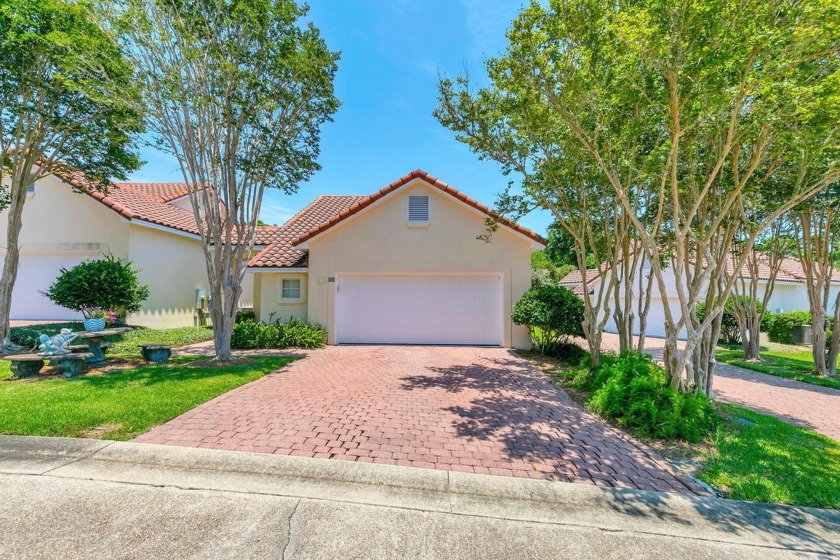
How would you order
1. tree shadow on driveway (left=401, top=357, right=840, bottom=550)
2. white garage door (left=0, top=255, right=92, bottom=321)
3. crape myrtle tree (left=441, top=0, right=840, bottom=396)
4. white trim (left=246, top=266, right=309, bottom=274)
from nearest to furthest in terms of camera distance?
1. tree shadow on driveway (left=401, top=357, right=840, bottom=550)
2. crape myrtle tree (left=441, top=0, right=840, bottom=396)
3. white trim (left=246, top=266, right=309, bottom=274)
4. white garage door (left=0, top=255, right=92, bottom=321)

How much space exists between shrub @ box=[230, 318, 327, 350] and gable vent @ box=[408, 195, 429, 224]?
491 cm

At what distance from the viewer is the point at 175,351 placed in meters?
9.68

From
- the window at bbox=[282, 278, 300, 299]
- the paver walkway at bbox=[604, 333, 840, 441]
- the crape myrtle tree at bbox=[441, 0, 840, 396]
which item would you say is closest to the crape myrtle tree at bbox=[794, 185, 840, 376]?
the paver walkway at bbox=[604, 333, 840, 441]

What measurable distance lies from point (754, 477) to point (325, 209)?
15044 millimetres

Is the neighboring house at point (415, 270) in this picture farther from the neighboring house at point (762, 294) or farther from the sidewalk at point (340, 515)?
the neighboring house at point (762, 294)

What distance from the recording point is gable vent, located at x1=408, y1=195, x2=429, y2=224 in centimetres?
1108

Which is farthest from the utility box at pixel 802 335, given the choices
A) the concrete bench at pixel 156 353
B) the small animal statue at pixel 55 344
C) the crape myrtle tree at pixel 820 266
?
the small animal statue at pixel 55 344

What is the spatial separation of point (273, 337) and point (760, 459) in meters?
11.0

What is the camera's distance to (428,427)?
460cm

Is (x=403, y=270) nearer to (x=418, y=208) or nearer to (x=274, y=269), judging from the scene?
(x=418, y=208)

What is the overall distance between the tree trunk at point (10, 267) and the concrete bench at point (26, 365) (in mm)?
3480

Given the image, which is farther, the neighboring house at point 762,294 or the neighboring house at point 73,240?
the neighboring house at point 762,294

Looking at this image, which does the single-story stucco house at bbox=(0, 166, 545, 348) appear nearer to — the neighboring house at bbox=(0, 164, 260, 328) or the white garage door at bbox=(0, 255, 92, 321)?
the neighboring house at bbox=(0, 164, 260, 328)

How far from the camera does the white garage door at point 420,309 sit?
437 inches
